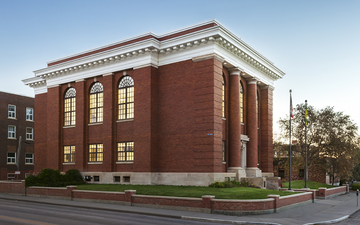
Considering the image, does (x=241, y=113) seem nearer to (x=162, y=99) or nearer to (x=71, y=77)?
(x=162, y=99)

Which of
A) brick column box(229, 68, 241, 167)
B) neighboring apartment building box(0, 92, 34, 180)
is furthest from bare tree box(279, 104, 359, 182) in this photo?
neighboring apartment building box(0, 92, 34, 180)

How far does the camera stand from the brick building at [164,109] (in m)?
30.2

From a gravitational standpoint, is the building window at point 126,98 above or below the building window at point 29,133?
above

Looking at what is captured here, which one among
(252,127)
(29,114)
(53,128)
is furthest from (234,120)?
(29,114)

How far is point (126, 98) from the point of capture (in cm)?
3488

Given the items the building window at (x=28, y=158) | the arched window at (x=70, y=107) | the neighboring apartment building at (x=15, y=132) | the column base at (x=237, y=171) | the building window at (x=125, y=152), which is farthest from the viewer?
the building window at (x=28, y=158)

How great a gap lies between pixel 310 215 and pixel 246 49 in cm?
1821

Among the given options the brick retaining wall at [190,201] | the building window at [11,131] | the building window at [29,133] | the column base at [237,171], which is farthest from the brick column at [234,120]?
the building window at [29,133]

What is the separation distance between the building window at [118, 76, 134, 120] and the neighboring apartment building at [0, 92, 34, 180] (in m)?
24.0

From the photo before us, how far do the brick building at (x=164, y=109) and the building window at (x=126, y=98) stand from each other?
102mm

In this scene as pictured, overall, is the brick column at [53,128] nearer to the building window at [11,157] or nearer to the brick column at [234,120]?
the building window at [11,157]

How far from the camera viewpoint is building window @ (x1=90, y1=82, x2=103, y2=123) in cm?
3700

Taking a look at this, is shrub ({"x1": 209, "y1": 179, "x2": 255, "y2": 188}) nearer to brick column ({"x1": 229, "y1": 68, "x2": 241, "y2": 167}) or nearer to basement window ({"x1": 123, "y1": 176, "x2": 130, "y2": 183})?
brick column ({"x1": 229, "y1": 68, "x2": 241, "y2": 167})

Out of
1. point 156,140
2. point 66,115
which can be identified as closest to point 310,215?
point 156,140
